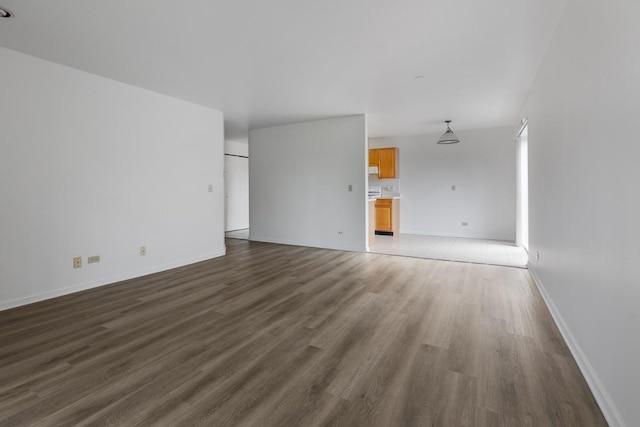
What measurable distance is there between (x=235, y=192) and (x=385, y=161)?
414cm

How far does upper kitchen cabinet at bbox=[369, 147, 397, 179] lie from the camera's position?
7.77 metres

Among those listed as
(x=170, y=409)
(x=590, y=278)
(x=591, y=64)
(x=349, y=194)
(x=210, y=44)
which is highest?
(x=210, y=44)

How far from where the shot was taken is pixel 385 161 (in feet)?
25.8

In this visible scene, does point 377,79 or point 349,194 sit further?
point 349,194

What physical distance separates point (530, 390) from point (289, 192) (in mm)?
5123

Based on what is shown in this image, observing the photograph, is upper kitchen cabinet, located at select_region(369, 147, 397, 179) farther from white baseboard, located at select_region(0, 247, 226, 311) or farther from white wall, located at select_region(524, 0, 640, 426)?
white wall, located at select_region(524, 0, 640, 426)

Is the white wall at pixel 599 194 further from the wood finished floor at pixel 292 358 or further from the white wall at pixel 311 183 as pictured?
the white wall at pixel 311 183

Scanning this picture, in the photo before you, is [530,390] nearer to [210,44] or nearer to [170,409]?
[170,409]

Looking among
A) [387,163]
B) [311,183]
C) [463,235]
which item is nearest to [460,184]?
[463,235]

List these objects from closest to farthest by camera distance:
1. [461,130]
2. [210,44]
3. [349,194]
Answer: [210,44] → [349,194] → [461,130]

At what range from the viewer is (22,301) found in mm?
2998

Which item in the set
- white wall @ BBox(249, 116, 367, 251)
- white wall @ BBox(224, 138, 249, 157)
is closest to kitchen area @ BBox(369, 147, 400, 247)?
white wall @ BBox(249, 116, 367, 251)

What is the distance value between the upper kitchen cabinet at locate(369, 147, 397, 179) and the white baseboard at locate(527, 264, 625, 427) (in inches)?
213

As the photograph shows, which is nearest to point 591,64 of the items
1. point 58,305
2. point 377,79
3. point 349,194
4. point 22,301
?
point 377,79
